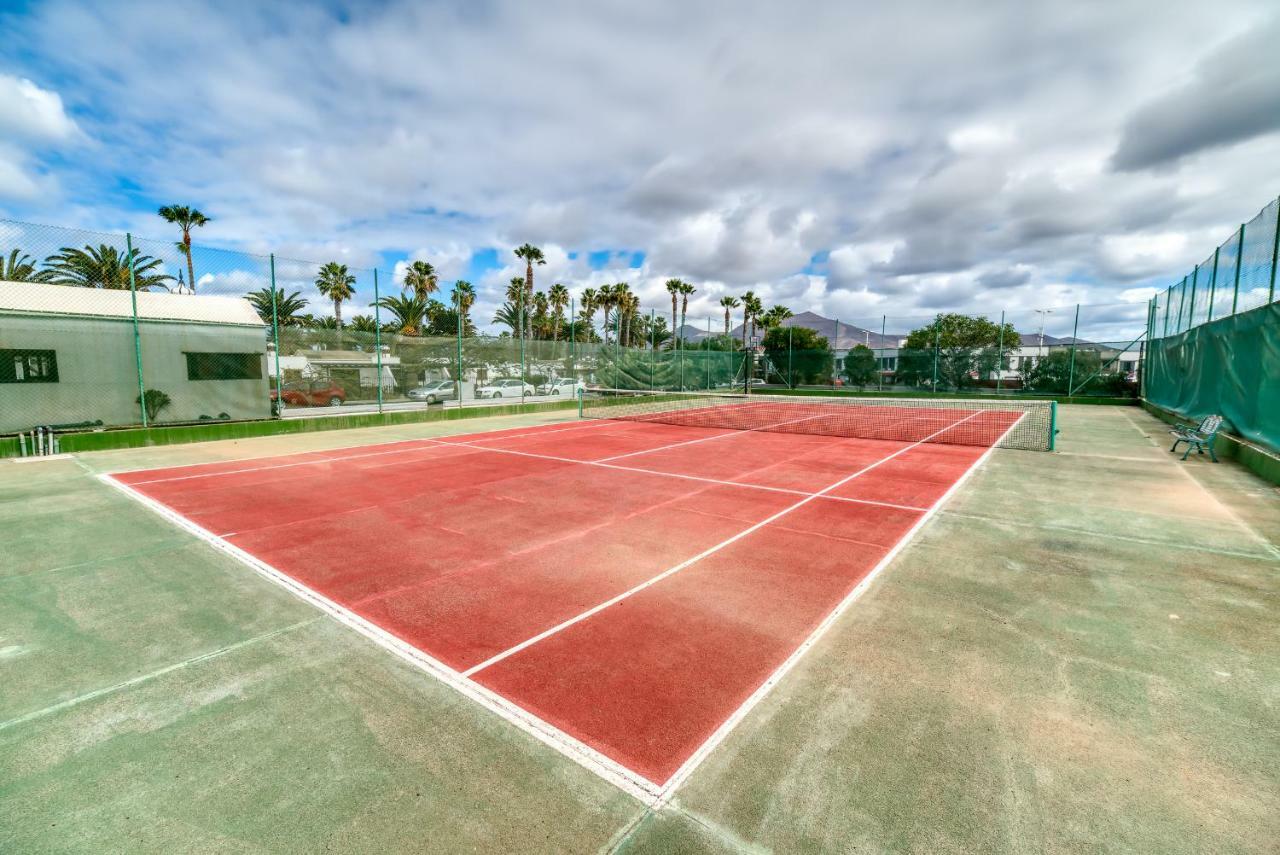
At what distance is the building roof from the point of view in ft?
47.8

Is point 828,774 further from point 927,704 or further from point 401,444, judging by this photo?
point 401,444

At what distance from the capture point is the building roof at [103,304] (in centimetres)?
1455

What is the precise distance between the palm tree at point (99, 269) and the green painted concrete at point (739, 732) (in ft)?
38.6

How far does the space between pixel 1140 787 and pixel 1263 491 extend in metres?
9.55

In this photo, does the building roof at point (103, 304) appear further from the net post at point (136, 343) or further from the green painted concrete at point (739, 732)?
the green painted concrete at point (739, 732)

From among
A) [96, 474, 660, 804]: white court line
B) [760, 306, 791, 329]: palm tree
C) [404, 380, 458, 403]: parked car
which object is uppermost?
[760, 306, 791, 329]: palm tree

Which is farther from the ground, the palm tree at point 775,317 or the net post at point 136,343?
the palm tree at point 775,317

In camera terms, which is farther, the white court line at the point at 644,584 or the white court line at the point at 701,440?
the white court line at the point at 701,440

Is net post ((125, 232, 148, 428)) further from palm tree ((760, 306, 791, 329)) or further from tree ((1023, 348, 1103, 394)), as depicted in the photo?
palm tree ((760, 306, 791, 329))

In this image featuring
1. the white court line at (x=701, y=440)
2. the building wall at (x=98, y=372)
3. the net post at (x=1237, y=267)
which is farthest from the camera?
the building wall at (x=98, y=372)

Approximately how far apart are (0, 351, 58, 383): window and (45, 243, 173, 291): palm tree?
6.79 feet

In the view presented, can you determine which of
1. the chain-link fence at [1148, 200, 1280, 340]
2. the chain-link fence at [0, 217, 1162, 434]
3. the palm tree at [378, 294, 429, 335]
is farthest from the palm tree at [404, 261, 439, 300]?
the chain-link fence at [1148, 200, 1280, 340]

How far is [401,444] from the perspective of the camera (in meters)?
14.2

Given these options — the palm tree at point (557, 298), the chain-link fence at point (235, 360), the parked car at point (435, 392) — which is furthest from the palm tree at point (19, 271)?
the palm tree at point (557, 298)
